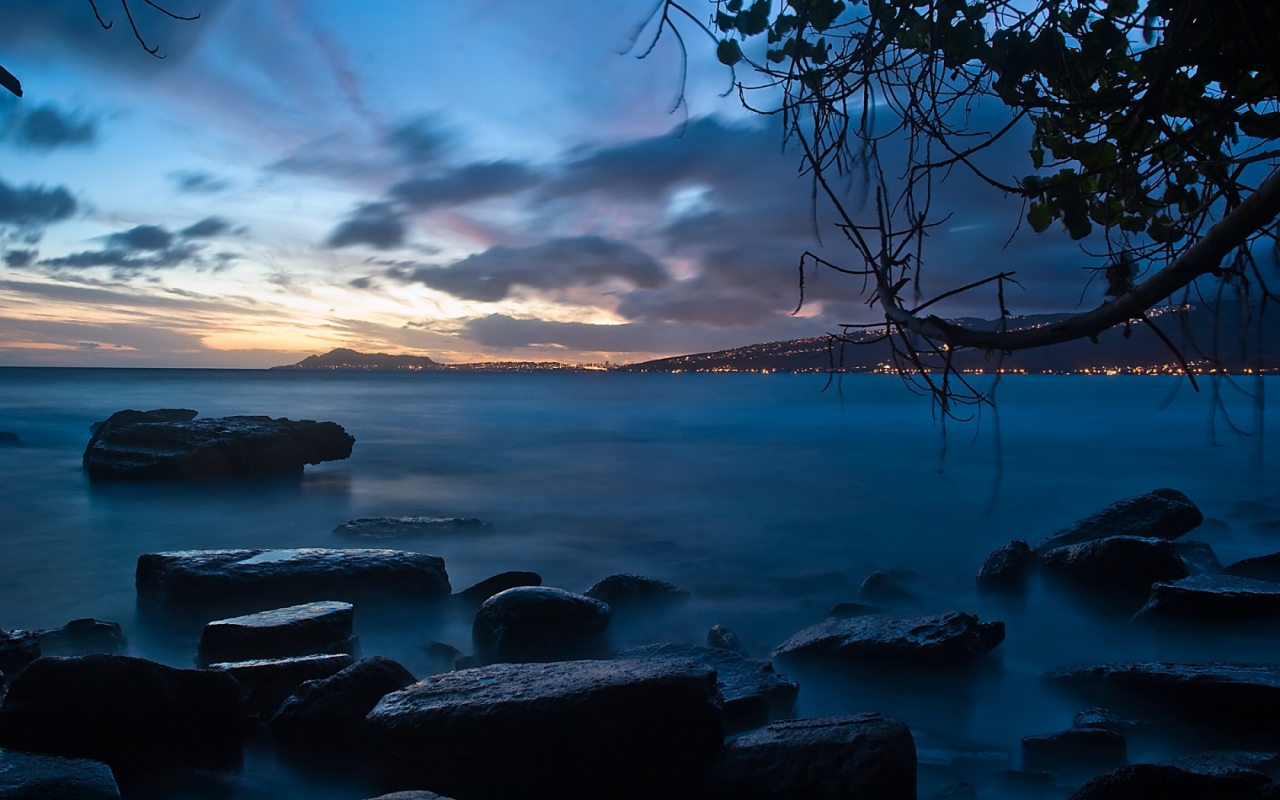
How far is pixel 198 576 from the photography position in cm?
684

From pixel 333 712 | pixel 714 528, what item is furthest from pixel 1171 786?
pixel 714 528

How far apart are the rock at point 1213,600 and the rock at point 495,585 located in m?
5.68

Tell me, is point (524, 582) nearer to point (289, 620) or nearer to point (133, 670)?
point (289, 620)

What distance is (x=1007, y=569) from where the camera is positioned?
8.34 m

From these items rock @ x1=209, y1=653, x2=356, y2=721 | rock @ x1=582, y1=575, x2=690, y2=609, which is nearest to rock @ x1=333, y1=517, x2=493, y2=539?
rock @ x1=582, y1=575, x2=690, y2=609

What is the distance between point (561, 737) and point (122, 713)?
7.98ft

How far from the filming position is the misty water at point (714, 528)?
18.9ft

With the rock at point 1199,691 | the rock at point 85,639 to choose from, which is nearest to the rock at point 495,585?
the rock at point 85,639

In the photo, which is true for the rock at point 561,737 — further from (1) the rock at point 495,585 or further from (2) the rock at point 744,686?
(1) the rock at point 495,585

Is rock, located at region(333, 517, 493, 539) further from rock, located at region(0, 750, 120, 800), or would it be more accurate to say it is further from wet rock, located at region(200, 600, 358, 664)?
rock, located at region(0, 750, 120, 800)

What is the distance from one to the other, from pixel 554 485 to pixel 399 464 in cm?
555

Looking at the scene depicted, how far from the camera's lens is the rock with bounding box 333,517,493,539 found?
34.8ft

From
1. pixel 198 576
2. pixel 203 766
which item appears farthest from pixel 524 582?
pixel 203 766

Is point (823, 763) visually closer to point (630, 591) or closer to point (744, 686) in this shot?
point (744, 686)
